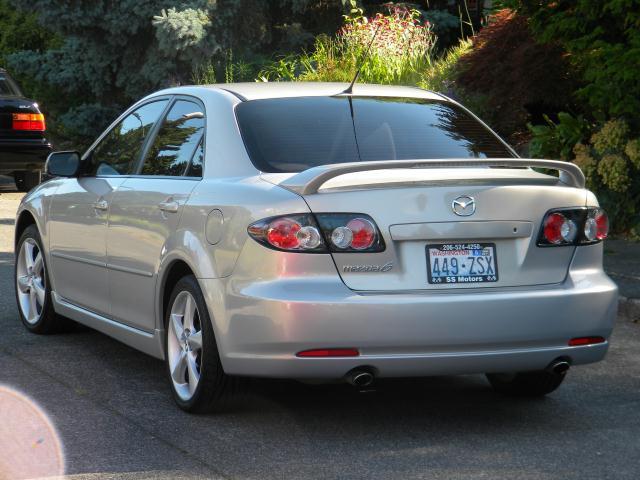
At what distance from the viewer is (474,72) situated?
14969 mm

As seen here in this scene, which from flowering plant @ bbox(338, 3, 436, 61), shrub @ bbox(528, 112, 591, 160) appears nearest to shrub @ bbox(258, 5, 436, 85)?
flowering plant @ bbox(338, 3, 436, 61)

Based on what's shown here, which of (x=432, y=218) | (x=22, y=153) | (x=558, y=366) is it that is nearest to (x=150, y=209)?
(x=432, y=218)

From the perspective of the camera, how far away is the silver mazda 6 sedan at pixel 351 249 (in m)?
5.39

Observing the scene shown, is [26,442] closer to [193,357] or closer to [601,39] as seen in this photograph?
[193,357]

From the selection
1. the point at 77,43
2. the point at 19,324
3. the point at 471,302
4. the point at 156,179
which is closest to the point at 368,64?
the point at 77,43

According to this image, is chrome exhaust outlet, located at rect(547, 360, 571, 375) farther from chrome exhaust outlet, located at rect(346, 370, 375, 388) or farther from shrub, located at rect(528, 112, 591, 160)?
shrub, located at rect(528, 112, 591, 160)

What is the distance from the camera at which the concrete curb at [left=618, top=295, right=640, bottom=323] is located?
→ 895cm

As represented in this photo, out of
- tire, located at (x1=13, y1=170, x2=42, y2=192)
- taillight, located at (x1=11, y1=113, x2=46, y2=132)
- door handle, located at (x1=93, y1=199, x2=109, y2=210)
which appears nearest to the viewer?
door handle, located at (x1=93, y1=199, x2=109, y2=210)

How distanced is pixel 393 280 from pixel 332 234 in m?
0.32

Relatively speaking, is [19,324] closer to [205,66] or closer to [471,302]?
[471,302]

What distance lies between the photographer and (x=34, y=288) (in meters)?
8.34

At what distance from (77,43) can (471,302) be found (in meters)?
20.1

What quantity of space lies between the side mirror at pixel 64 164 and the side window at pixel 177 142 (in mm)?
835

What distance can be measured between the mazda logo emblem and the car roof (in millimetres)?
1293
